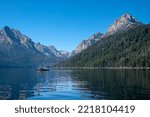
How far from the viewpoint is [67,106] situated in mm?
38812

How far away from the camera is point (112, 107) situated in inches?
1491

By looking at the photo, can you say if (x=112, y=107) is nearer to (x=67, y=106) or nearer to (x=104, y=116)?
(x=104, y=116)

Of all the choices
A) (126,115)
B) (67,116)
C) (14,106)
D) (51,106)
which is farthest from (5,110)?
(126,115)

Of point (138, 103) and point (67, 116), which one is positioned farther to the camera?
point (138, 103)

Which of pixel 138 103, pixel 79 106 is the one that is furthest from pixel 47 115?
pixel 138 103

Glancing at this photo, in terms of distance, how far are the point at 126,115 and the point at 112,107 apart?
2657mm

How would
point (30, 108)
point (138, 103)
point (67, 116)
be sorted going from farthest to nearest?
point (138, 103) → point (30, 108) → point (67, 116)

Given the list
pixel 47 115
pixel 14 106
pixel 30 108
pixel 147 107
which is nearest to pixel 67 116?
pixel 47 115

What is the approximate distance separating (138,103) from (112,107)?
584 cm

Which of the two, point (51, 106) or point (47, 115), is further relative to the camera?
point (51, 106)

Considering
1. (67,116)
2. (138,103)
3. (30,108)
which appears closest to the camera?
(67,116)

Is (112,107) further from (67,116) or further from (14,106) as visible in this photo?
(14,106)

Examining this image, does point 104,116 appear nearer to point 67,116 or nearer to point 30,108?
point 67,116

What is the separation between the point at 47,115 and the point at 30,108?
128 inches
